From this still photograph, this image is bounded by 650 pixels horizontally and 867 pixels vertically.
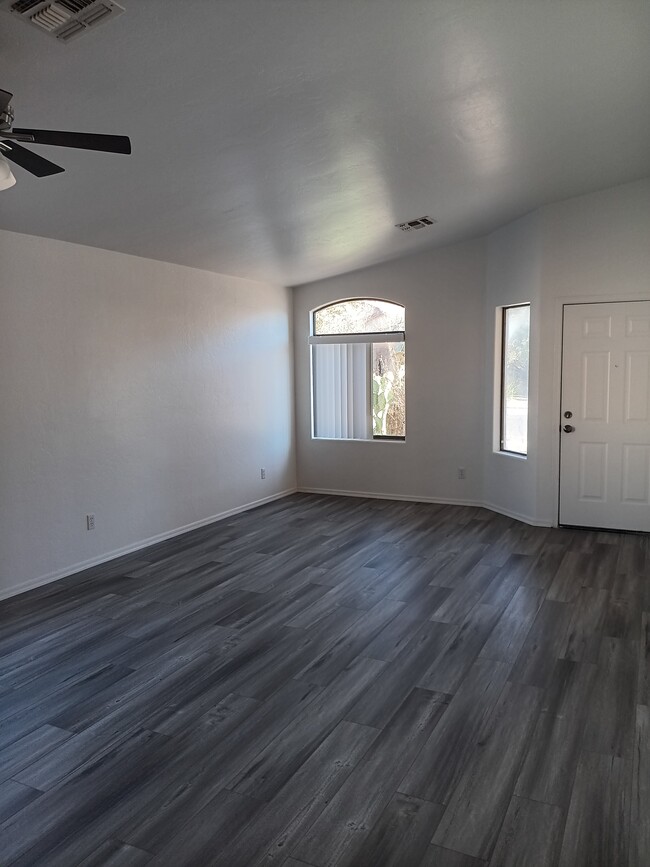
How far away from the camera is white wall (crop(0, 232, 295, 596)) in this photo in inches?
171

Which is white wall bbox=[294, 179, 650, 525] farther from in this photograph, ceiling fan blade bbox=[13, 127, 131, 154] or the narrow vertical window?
ceiling fan blade bbox=[13, 127, 131, 154]

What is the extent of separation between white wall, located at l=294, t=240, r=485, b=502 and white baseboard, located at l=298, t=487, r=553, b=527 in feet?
0.09

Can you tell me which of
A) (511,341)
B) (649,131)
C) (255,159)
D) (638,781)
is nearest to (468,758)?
(638,781)

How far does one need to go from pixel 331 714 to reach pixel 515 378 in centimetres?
443

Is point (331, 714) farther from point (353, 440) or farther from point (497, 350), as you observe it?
point (353, 440)

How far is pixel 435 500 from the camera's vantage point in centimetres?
714

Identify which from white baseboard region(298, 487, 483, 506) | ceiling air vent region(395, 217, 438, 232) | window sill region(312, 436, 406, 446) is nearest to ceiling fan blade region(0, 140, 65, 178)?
ceiling air vent region(395, 217, 438, 232)

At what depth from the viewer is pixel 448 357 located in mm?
6898

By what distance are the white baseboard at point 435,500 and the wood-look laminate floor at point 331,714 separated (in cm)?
122

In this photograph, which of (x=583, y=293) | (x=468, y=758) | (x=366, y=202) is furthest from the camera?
(x=583, y=293)

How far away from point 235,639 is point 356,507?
3546mm

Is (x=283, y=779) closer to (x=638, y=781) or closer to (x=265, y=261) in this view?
(x=638, y=781)

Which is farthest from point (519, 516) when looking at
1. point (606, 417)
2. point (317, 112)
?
point (317, 112)

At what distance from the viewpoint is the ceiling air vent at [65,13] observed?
2.02 m
